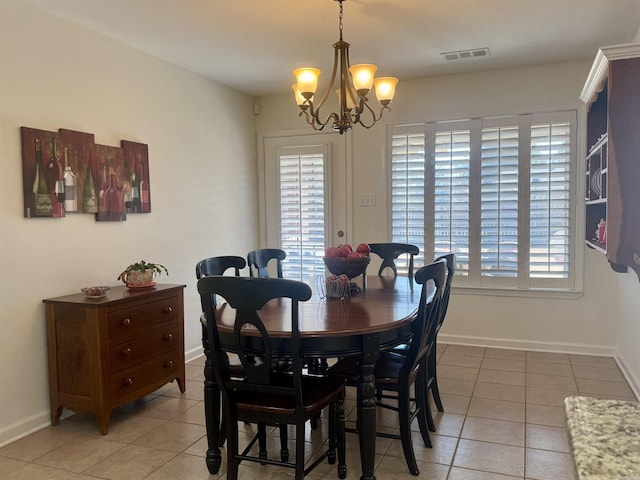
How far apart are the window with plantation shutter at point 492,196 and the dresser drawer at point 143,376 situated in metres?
2.37

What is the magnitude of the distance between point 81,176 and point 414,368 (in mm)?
2345

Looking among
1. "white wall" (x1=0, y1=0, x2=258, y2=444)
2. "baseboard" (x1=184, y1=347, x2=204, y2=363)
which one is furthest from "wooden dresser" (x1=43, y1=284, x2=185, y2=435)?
"baseboard" (x1=184, y1=347, x2=204, y2=363)

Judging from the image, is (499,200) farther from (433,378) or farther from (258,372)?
(258,372)

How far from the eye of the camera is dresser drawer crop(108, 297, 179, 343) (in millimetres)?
2891

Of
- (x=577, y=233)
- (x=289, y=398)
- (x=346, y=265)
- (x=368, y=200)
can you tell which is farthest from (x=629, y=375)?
(x=289, y=398)

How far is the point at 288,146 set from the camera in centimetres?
511

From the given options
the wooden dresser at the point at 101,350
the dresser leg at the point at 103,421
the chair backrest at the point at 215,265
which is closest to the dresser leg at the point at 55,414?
the wooden dresser at the point at 101,350

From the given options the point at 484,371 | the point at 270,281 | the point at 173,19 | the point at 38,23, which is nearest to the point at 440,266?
the point at 270,281

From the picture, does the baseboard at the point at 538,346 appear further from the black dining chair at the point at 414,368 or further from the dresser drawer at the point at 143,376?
the dresser drawer at the point at 143,376

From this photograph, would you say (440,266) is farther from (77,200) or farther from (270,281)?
(77,200)

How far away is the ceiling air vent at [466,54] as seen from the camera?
3785 mm

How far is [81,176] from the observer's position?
3150mm

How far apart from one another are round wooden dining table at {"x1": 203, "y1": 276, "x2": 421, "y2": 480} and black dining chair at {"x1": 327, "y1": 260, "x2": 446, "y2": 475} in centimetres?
8

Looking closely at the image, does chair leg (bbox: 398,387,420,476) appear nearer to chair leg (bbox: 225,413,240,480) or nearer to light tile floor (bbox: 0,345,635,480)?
light tile floor (bbox: 0,345,635,480)
